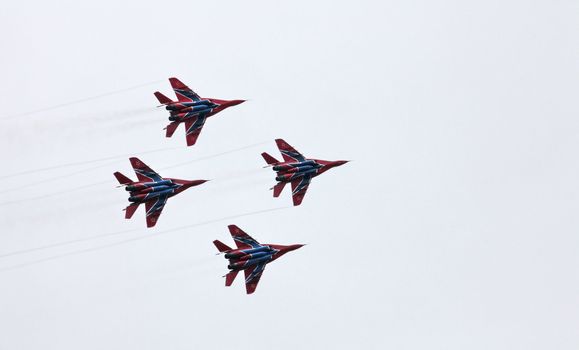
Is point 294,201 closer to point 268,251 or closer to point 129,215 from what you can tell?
point 268,251

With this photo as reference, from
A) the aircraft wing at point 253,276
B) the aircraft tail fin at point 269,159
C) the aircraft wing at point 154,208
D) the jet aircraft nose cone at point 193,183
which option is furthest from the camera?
the aircraft wing at point 253,276

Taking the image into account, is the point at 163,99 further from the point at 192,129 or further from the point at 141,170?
the point at 141,170

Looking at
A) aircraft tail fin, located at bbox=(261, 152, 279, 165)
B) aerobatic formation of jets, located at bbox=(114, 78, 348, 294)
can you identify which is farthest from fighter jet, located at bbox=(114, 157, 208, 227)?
aircraft tail fin, located at bbox=(261, 152, 279, 165)

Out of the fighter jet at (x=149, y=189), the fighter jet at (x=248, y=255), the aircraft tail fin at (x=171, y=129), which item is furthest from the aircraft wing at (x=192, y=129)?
the fighter jet at (x=248, y=255)

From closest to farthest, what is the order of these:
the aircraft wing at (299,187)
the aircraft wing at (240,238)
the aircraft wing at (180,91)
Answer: the aircraft wing at (240,238), the aircraft wing at (180,91), the aircraft wing at (299,187)

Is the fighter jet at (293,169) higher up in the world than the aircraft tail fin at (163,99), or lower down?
lower down

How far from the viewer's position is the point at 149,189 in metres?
135

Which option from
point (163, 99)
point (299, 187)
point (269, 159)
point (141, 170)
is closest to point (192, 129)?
point (163, 99)

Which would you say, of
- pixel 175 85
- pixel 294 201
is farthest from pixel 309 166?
pixel 175 85

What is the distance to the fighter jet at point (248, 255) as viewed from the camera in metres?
134

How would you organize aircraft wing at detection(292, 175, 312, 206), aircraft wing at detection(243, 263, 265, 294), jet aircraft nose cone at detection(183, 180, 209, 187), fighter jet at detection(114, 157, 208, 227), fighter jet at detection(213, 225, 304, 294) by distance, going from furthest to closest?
aircraft wing at detection(292, 175, 312, 206)
aircraft wing at detection(243, 263, 265, 294)
jet aircraft nose cone at detection(183, 180, 209, 187)
fighter jet at detection(213, 225, 304, 294)
fighter jet at detection(114, 157, 208, 227)

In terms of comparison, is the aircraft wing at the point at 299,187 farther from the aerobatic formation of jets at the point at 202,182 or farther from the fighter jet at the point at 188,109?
the fighter jet at the point at 188,109

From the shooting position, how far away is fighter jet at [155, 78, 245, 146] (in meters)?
135

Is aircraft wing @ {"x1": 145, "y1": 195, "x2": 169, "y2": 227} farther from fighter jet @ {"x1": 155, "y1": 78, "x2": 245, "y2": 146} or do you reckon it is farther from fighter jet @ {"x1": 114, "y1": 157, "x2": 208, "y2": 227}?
fighter jet @ {"x1": 155, "y1": 78, "x2": 245, "y2": 146}
